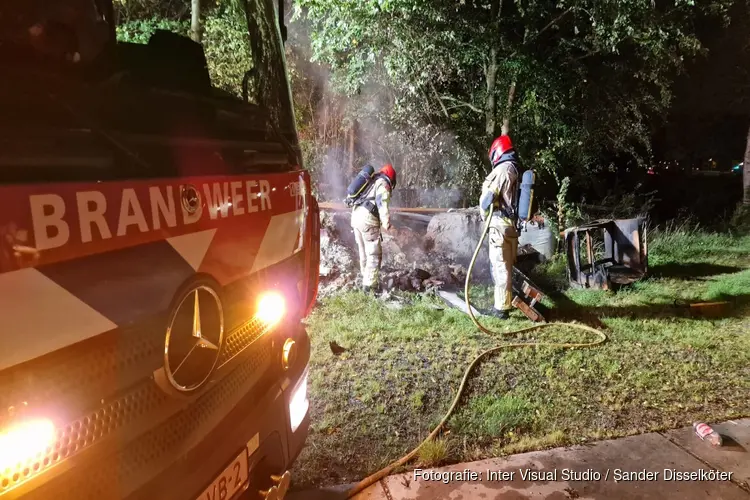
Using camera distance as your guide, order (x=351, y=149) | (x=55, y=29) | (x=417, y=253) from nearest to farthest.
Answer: (x=55, y=29) → (x=417, y=253) → (x=351, y=149)

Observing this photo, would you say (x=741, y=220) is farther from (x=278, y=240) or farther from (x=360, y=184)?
(x=278, y=240)

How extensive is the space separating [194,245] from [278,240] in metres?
0.54

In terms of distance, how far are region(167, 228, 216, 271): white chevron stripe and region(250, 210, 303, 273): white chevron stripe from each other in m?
0.30

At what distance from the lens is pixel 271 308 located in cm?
195

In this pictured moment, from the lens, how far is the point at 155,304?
130 cm

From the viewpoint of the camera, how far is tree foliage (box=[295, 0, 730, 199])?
26.1 ft

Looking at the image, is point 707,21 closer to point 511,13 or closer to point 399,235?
point 511,13

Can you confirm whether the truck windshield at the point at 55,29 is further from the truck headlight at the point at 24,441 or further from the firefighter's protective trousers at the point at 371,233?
the firefighter's protective trousers at the point at 371,233

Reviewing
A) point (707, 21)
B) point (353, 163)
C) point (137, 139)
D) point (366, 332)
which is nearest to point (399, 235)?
point (366, 332)

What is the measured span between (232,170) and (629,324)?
4837mm

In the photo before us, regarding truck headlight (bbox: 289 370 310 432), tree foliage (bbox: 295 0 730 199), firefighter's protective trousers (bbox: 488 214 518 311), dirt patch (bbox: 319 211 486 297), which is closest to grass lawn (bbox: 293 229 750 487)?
firefighter's protective trousers (bbox: 488 214 518 311)

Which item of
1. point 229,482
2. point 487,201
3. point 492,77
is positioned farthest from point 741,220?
point 229,482

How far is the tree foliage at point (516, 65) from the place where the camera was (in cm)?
796

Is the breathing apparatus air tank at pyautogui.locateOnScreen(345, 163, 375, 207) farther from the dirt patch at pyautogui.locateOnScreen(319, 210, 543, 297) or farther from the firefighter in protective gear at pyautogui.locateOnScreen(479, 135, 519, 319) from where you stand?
the firefighter in protective gear at pyautogui.locateOnScreen(479, 135, 519, 319)
